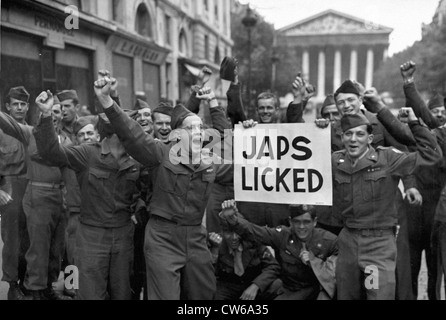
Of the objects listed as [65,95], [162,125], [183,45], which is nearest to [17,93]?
[65,95]

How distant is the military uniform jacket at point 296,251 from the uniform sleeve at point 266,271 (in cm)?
15

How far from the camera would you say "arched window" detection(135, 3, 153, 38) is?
4.81 meters

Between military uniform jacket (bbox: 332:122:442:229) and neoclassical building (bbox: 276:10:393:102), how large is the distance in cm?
138

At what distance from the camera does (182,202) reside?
3.57 m

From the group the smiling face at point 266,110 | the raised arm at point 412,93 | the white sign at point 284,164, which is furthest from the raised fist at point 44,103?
the raised arm at point 412,93

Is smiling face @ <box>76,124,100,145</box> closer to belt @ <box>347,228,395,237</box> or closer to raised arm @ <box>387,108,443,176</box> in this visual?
belt @ <box>347,228,395,237</box>

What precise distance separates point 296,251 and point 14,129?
2.52m

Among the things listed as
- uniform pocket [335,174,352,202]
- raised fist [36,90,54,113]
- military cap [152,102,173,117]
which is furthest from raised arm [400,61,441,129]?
raised fist [36,90,54,113]

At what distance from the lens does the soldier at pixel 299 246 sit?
12.9 ft

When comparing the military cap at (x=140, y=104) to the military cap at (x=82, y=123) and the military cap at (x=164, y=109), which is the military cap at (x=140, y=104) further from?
the military cap at (x=82, y=123)

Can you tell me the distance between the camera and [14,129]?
13.1 ft

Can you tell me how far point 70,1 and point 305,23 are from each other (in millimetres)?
2295

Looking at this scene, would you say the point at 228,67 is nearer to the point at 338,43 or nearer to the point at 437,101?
the point at 437,101

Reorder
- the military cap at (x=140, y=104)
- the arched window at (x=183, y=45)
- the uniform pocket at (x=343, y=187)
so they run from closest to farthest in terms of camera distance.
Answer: the uniform pocket at (x=343, y=187) < the military cap at (x=140, y=104) < the arched window at (x=183, y=45)
